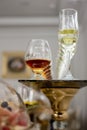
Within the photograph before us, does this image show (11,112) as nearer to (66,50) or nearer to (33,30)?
(66,50)

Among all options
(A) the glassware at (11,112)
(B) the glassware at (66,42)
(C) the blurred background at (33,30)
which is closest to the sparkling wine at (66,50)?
(B) the glassware at (66,42)

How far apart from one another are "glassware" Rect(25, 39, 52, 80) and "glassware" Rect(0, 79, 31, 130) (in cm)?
14

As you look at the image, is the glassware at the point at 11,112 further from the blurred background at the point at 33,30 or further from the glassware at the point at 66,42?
the blurred background at the point at 33,30

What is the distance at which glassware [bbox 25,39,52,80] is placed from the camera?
0.81 meters

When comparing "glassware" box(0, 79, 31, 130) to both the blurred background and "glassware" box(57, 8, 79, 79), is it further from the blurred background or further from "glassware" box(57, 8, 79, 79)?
the blurred background

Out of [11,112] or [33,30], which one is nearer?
[11,112]

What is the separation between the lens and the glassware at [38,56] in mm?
805

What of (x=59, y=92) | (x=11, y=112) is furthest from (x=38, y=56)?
(x=11, y=112)

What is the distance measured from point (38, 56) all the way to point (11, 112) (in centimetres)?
28

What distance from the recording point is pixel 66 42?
0.78 meters

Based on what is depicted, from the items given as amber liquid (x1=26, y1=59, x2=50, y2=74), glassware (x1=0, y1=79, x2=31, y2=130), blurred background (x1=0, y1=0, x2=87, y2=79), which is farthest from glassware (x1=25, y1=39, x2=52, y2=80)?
blurred background (x1=0, y1=0, x2=87, y2=79)

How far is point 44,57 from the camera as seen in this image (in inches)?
31.9

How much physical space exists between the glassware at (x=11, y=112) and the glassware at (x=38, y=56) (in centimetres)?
14

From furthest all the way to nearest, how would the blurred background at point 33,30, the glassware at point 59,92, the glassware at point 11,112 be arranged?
the blurred background at point 33,30 → the glassware at point 59,92 → the glassware at point 11,112
